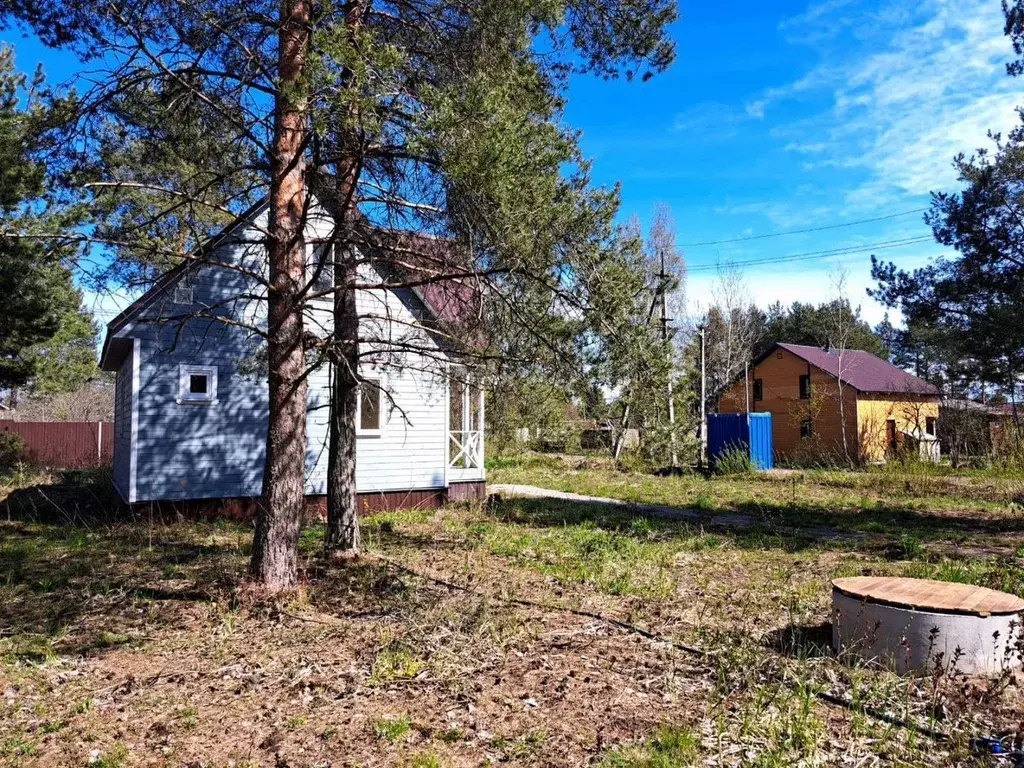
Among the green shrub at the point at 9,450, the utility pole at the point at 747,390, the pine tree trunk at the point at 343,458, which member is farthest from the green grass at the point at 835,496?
the green shrub at the point at 9,450

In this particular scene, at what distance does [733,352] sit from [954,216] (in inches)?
874

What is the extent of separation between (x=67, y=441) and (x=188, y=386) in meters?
15.2

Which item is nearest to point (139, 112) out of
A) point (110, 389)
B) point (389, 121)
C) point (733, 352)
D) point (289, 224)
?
point (289, 224)

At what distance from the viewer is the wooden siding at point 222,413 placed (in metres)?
9.77

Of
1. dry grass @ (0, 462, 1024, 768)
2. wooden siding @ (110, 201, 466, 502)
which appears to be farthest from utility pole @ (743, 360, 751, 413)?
dry grass @ (0, 462, 1024, 768)

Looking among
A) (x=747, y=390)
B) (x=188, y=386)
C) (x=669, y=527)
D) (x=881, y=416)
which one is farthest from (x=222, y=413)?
(x=881, y=416)

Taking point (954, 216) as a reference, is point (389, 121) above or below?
below

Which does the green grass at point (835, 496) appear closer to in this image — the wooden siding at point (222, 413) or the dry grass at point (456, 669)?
the dry grass at point (456, 669)

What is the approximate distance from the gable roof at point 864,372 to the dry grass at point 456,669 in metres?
20.5

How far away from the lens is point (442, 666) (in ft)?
13.8

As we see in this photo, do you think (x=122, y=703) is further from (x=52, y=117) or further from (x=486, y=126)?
(x=52, y=117)

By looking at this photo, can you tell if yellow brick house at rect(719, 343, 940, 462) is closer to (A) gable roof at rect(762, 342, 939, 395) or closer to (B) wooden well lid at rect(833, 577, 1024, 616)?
(A) gable roof at rect(762, 342, 939, 395)

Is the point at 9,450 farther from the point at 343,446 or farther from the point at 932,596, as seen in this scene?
the point at 932,596

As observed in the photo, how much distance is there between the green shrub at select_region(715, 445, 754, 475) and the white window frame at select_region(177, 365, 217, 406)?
43.5 ft
